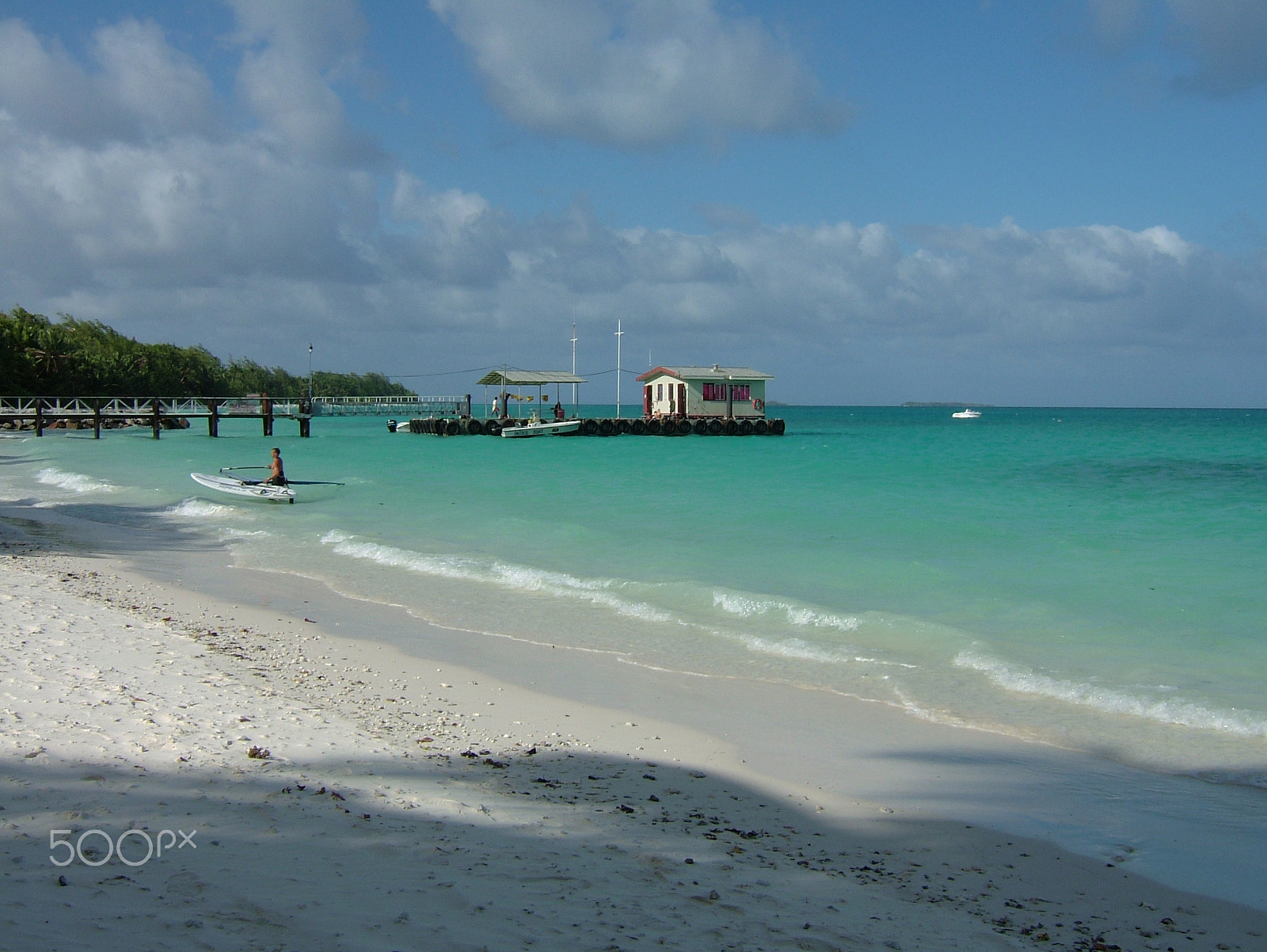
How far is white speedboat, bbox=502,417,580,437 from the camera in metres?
61.9

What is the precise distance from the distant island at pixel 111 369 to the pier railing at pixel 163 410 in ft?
8.86

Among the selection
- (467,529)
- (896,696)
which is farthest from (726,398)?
(896,696)

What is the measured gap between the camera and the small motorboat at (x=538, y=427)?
6188 centimetres

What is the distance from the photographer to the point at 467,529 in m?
18.9

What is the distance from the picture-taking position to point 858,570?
1425cm

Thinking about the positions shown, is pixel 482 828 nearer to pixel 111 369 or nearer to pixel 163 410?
pixel 163 410

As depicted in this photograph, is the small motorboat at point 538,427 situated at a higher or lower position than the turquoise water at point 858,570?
higher

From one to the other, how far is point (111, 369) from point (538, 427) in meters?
41.4

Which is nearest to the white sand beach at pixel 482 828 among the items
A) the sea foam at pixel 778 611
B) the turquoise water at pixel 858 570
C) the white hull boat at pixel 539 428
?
the turquoise water at pixel 858 570

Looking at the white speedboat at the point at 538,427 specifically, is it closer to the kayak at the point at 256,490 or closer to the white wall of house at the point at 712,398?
the white wall of house at the point at 712,398

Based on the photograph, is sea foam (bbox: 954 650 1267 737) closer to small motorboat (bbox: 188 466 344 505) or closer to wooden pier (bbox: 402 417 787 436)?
small motorboat (bbox: 188 466 344 505)

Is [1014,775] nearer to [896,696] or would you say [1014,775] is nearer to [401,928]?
[896,696]

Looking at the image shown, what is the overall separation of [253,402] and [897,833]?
84447mm

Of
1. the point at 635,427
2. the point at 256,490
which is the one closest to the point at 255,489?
the point at 256,490
